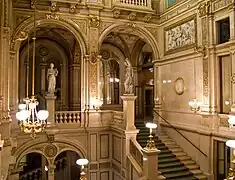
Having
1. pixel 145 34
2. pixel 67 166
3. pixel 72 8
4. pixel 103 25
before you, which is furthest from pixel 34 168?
pixel 145 34

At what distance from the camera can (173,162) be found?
36.0ft

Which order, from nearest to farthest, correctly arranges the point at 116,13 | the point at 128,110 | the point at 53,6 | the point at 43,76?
the point at 128,110, the point at 53,6, the point at 116,13, the point at 43,76

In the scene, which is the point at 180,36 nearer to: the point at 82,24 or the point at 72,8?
the point at 82,24

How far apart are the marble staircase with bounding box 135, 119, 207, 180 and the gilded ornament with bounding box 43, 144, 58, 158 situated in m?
3.70

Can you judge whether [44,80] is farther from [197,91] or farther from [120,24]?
[197,91]

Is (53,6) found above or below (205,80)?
above

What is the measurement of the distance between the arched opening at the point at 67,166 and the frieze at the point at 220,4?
992 cm

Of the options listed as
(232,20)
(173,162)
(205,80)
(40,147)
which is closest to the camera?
(232,20)

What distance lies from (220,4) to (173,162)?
6.37 metres

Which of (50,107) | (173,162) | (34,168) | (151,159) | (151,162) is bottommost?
(34,168)

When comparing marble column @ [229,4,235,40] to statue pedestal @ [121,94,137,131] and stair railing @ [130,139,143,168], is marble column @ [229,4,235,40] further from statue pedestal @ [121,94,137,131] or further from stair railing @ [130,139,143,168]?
stair railing @ [130,139,143,168]

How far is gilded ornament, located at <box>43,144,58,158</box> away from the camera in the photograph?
37.1 ft

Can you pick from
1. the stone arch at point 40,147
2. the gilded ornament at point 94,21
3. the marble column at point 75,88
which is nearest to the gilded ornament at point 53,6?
the gilded ornament at point 94,21

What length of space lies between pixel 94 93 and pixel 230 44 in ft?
19.2
